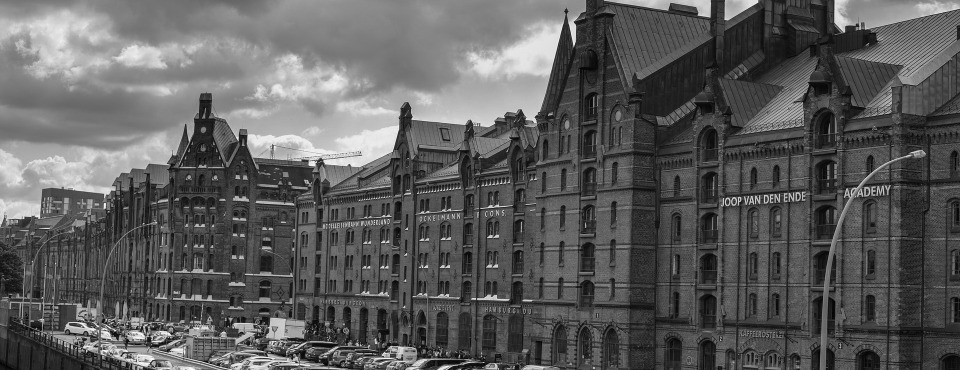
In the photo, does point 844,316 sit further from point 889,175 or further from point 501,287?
point 501,287

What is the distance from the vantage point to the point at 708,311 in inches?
3233

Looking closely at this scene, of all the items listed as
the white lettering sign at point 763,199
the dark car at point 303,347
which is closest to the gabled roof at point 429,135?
the dark car at point 303,347

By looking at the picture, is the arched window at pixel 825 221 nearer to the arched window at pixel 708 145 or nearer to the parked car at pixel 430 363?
the arched window at pixel 708 145

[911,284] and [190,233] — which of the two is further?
[190,233]

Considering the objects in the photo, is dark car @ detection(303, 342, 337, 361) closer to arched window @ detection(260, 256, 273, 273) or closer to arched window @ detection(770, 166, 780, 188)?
arched window @ detection(770, 166, 780, 188)

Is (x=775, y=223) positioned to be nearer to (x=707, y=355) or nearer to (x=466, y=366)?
(x=707, y=355)

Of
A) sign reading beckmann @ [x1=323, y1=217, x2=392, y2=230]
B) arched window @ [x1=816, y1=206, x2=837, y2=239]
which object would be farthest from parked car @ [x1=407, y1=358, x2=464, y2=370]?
sign reading beckmann @ [x1=323, y1=217, x2=392, y2=230]

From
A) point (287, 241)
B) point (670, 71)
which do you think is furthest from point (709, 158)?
point (287, 241)

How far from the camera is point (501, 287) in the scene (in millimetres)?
107125

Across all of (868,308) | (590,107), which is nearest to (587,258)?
(590,107)

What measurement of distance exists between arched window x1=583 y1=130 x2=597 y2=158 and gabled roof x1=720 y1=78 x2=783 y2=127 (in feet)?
34.0

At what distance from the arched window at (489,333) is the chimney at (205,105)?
69.6m

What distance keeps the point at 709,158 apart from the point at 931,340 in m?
18.5

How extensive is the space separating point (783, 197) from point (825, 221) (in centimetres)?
287
